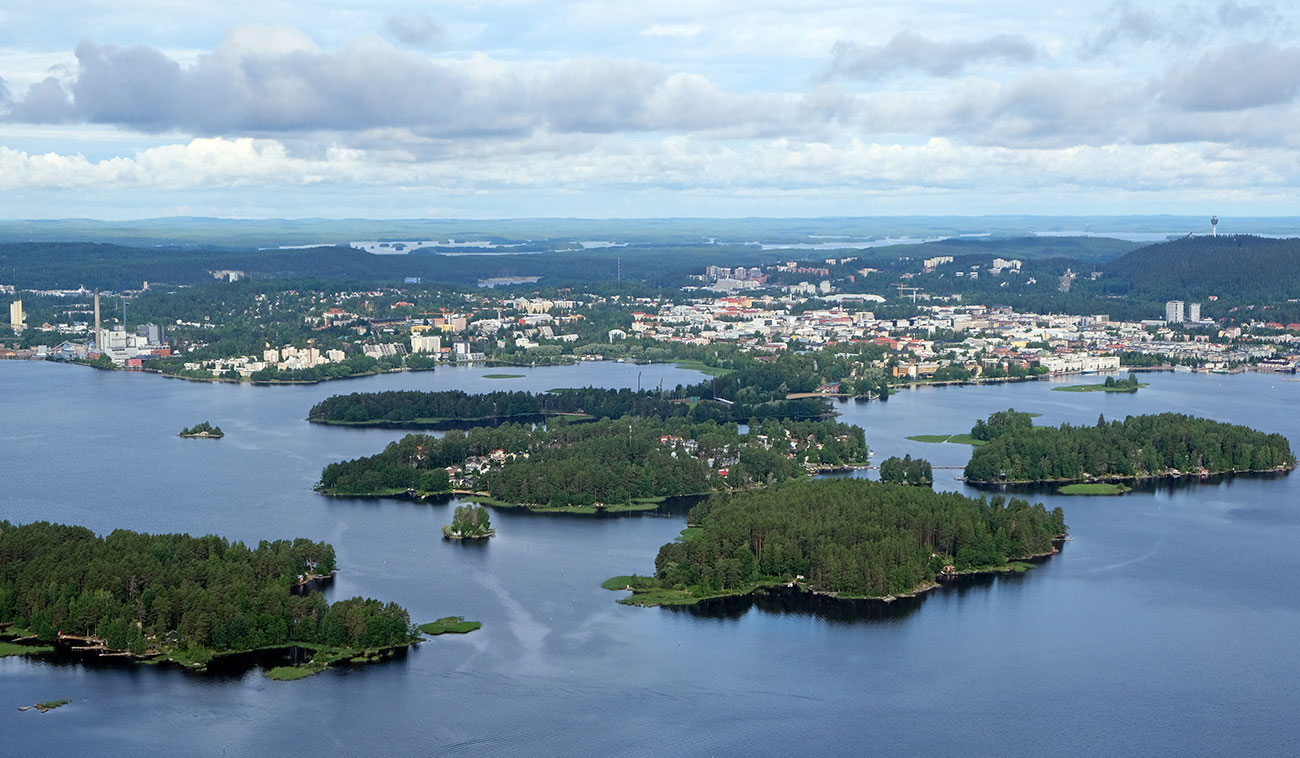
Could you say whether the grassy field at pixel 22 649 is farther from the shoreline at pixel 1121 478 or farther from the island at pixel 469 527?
the shoreline at pixel 1121 478

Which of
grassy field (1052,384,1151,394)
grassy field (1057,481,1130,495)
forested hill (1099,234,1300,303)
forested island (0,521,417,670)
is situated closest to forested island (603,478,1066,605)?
grassy field (1057,481,1130,495)

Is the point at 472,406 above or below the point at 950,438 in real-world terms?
above

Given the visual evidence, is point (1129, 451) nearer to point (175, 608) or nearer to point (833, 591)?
point (833, 591)

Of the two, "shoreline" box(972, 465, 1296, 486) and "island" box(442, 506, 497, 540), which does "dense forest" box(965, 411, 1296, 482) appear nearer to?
"shoreline" box(972, 465, 1296, 486)

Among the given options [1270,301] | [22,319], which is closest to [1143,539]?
[1270,301]

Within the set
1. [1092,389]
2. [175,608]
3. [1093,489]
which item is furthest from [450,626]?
[1092,389]

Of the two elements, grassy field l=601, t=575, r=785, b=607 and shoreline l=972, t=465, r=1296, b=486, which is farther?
shoreline l=972, t=465, r=1296, b=486
